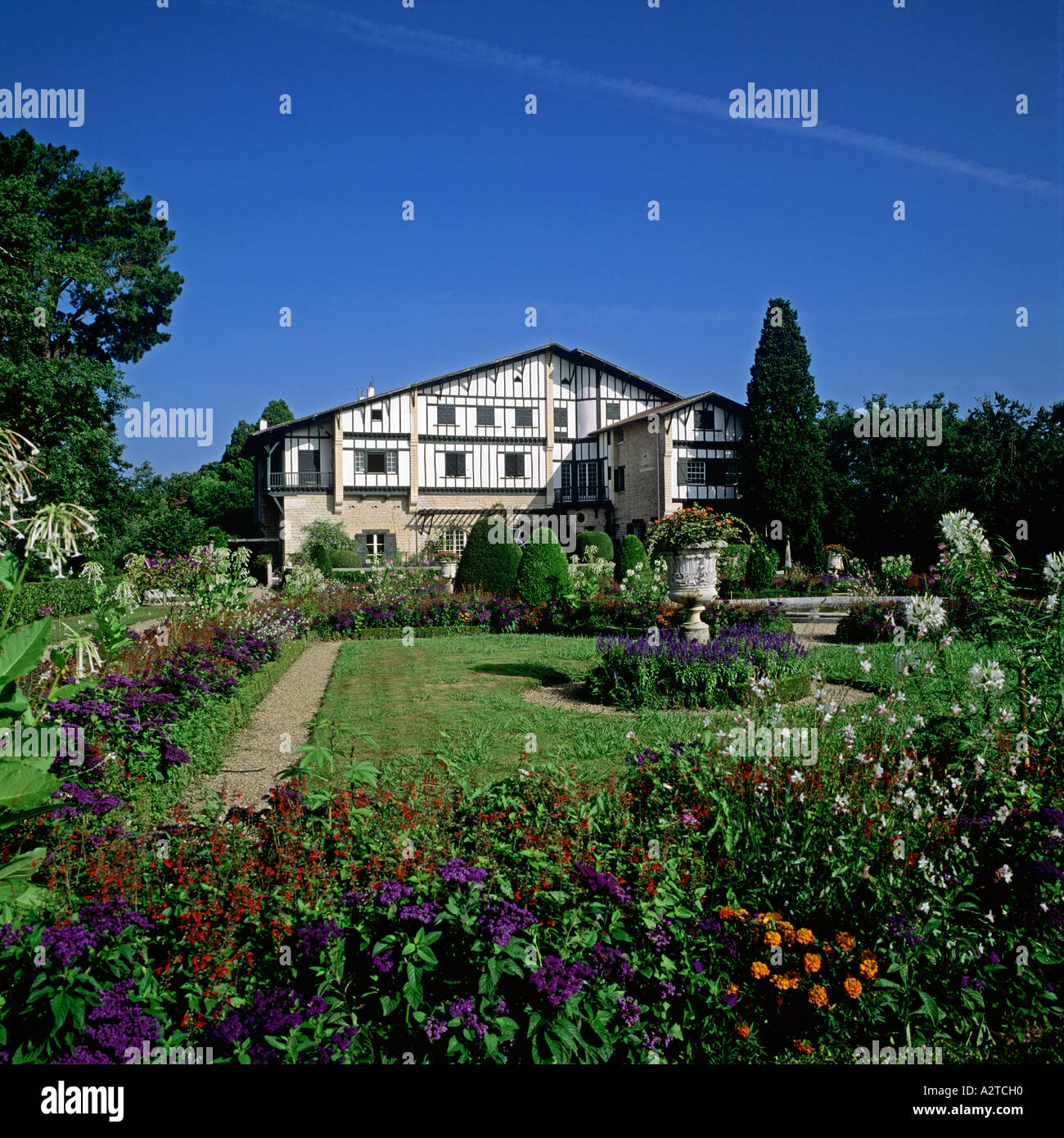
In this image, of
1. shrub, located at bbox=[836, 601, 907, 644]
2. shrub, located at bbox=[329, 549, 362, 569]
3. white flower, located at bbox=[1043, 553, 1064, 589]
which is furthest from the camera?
shrub, located at bbox=[329, 549, 362, 569]

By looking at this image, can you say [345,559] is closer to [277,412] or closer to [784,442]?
[784,442]

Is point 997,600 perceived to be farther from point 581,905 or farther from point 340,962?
point 340,962

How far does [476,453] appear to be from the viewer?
35750 millimetres

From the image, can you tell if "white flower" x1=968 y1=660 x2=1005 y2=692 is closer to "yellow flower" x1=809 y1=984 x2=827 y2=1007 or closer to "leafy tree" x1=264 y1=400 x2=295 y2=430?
"yellow flower" x1=809 y1=984 x2=827 y2=1007

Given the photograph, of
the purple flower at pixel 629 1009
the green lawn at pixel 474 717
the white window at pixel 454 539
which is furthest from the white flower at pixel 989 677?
the white window at pixel 454 539

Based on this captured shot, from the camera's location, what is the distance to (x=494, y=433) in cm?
3594

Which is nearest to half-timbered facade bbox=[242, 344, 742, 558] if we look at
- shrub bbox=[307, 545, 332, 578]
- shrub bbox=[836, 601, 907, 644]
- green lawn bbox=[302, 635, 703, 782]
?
shrub bbox=[307, 545, 332, 578]

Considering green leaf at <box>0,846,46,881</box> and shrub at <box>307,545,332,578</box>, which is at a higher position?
shrub at <box>307,545,332,578</box>

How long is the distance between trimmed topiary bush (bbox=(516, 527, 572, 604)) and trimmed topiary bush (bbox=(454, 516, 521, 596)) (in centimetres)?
45

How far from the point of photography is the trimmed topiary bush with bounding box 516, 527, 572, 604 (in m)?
18.6

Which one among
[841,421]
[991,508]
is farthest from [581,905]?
[841,421]

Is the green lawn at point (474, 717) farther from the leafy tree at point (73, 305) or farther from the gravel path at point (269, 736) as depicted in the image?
the leafy tree at point (73, 305)

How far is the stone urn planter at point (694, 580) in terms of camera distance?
34.8ft
